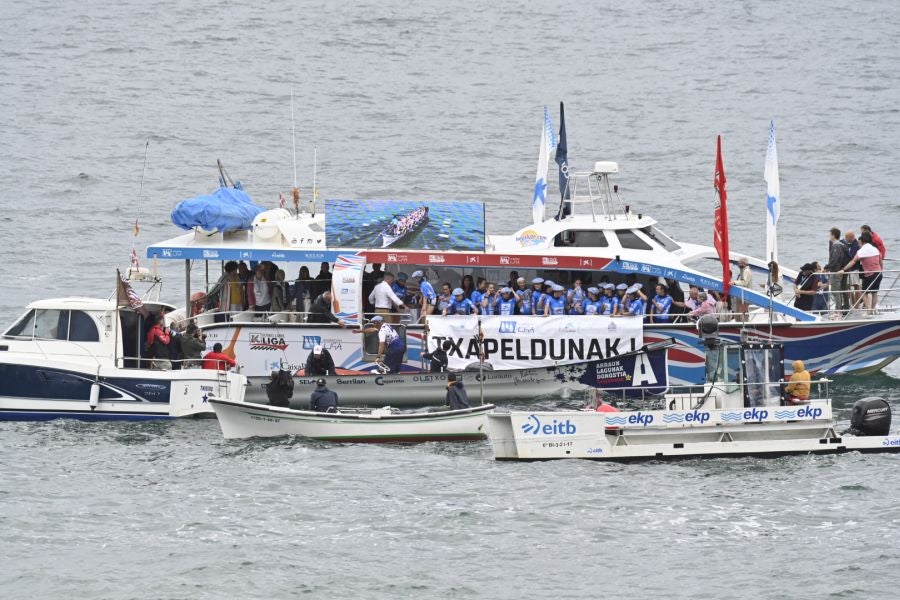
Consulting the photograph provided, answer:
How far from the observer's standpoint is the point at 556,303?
33.9 meters

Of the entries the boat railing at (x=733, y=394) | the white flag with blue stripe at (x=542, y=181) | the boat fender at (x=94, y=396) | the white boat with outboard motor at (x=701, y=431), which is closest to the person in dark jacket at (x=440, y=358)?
the white flag with blue stripe at (x=542, y=181)

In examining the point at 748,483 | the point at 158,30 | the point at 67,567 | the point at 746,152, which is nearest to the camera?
the point at 67,567

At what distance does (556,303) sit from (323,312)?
511cm

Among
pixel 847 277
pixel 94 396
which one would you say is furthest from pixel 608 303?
pixel 94 396

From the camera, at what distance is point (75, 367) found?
31875mm

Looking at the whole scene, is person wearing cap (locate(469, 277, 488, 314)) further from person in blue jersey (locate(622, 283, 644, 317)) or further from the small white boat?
the small white boat

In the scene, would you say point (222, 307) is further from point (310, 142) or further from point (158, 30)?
point (158, 30)

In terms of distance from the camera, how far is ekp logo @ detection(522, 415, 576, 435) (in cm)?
2838

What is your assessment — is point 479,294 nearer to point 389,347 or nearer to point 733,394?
point 389,347

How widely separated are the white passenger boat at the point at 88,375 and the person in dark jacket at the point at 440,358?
4.23m

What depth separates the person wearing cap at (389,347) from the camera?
110 feet

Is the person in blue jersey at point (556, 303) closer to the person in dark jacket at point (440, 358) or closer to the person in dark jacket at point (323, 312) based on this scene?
the person in dark jacket at point (440, 358)

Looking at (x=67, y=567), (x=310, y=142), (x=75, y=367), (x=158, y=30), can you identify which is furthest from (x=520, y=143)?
(x=67, y=567)

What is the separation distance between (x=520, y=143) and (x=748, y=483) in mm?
40053
